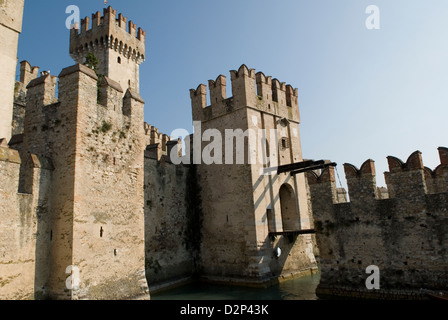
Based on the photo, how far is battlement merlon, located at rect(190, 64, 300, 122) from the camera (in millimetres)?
19000

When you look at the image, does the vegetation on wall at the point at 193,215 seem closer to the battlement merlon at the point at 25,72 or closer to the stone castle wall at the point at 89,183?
the stone castle wall at the point at 89,183

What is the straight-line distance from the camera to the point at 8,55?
701 inches

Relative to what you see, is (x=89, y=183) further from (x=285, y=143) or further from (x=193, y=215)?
(x=285, y=143)

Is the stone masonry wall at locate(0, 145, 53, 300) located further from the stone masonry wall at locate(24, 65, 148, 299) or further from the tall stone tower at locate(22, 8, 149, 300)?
the stone masonry wall at locate(24, 65, 148, 299)

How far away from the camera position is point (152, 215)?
56.5ft

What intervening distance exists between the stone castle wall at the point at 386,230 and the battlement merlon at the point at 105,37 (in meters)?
24.8

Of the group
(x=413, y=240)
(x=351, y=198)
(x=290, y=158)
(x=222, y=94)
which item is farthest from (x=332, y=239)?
(x=222, y=94)

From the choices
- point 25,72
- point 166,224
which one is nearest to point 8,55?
point 25,72

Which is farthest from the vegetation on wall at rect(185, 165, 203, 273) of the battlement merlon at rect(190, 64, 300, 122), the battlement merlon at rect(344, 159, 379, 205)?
the battlement merlon at rect(344, 159, 379, 205)

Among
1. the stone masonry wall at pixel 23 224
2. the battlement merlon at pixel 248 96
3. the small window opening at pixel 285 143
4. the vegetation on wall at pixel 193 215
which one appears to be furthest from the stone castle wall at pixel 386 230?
the stone masonry wall at pixel 23 224

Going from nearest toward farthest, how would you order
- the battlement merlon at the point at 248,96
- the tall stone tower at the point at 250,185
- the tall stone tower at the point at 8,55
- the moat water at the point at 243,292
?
1. the moat water at the point at 243,292
2. the tall stone tower at the point at 8,55
3. the tall stone tower at the point at 250,185
4. the battlement merlon at the point at 248,96

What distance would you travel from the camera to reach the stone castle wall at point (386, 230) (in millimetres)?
11477

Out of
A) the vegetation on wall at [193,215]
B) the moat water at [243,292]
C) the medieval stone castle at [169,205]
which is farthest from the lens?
the vegetation on wall at [193,215]

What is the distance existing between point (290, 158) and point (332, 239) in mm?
7790
